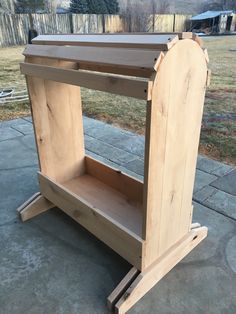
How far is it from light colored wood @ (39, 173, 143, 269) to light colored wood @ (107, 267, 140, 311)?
0.05 meters

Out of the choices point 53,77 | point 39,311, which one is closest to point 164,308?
point 39,311

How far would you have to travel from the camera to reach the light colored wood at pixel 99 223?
1.49 metres

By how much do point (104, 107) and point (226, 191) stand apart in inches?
113

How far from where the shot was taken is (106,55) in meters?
1.23

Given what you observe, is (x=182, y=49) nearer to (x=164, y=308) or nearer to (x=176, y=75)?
(x=176, y=75)

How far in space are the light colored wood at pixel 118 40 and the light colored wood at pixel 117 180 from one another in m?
0.91

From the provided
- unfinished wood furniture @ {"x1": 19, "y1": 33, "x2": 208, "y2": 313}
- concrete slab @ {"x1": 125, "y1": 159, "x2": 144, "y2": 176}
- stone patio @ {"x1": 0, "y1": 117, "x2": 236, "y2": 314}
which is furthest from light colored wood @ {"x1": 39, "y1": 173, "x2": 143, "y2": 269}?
concrete slab @ {"x1": 125, "y1": 159, "x2": 144, "y2": 176}

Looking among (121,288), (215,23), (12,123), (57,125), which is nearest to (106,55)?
(57,125)

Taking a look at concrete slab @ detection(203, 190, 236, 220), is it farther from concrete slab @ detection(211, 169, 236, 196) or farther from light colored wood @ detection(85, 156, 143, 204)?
light colored wood @ detection(85, 156, 143, 204)

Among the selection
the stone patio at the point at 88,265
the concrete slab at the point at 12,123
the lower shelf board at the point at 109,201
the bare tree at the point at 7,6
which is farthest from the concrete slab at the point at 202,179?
the bare tree at the point at 7,6

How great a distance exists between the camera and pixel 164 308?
1.43 metres

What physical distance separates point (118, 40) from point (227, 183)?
1.70 meters

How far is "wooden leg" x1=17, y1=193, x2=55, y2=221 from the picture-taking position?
207cm

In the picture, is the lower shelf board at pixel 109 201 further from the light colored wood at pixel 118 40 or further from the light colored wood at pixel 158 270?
the light colored wood at pixel 118 40
